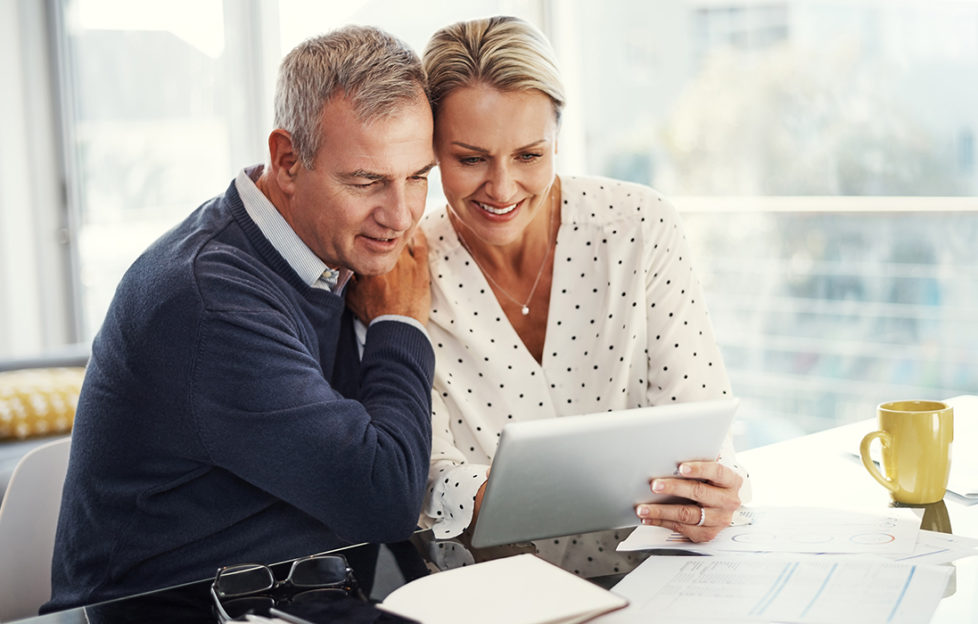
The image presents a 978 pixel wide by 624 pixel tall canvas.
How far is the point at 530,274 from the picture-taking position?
5.57 feet

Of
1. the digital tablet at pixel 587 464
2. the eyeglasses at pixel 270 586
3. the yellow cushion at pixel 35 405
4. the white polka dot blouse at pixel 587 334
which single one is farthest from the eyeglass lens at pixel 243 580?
the yellow cushion at pixel 35 405

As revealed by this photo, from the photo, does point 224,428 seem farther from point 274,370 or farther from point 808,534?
point 808,534

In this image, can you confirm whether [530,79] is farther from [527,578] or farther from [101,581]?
[101,581]

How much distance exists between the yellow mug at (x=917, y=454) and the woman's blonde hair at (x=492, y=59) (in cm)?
72

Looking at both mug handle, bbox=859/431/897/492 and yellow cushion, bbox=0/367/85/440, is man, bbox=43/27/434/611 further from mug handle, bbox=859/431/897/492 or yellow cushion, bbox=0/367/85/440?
yellow cushion, bbox=0/367/85/440

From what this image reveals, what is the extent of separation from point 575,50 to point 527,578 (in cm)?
411

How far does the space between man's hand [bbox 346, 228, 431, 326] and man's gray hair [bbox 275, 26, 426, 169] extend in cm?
23

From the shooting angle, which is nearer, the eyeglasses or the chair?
the eyeglasses

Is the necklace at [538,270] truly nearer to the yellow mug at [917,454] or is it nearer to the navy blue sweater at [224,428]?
the navy blue sweater at [224,428]

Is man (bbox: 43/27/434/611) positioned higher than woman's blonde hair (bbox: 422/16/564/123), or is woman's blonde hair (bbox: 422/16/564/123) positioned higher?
woman's blonde hair (bbox: 422/16/564/123)

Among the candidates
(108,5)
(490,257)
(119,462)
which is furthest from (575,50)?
(119,462)

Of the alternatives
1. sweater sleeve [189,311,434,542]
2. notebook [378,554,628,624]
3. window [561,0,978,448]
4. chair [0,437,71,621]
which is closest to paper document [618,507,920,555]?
notebook [378,554,628,624]

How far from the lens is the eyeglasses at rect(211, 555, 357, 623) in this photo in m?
0.92

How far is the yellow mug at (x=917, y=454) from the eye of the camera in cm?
121
